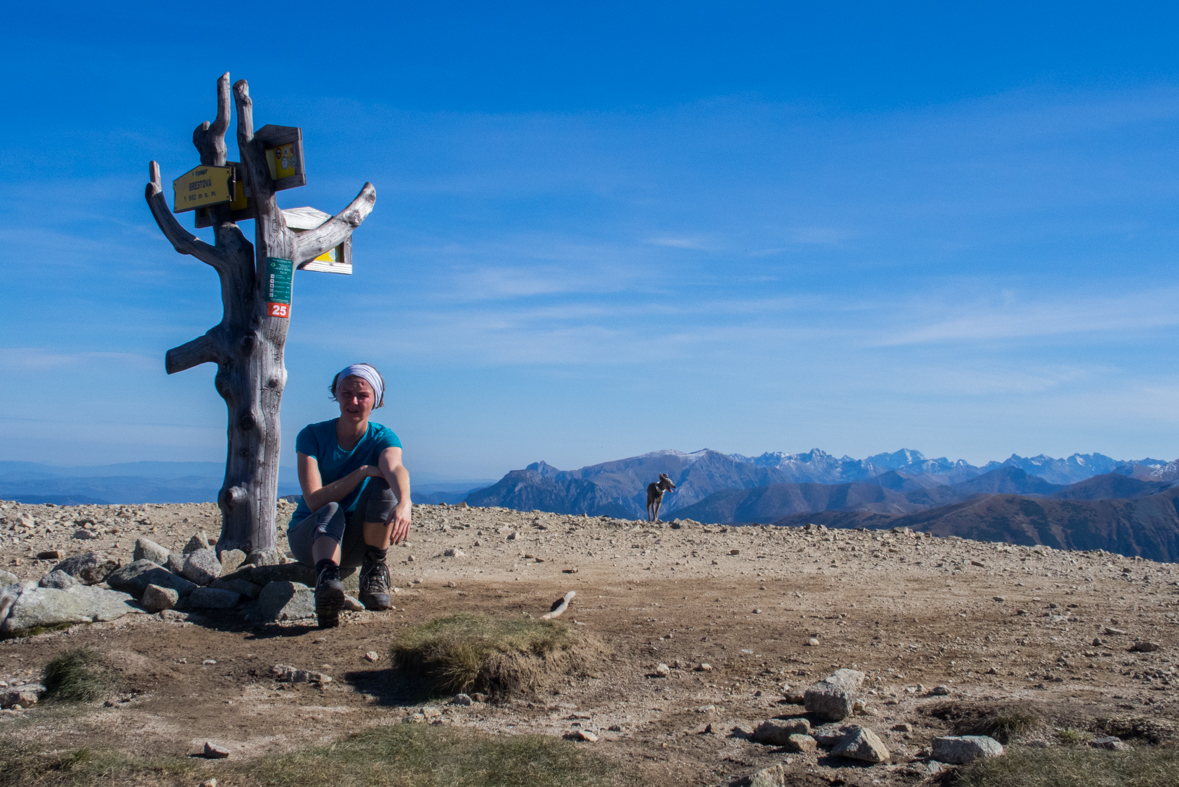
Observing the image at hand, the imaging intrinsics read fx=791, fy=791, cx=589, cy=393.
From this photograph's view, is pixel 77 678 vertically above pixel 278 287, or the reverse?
pixel 278 287

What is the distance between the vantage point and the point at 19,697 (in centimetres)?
445

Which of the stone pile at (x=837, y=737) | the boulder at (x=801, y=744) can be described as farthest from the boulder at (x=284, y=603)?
the boulder at (x=801, y=744)

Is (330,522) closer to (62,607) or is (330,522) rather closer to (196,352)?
(62,607)

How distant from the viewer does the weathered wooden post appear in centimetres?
882

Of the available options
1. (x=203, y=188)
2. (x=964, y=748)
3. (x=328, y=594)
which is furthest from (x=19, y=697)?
(x=203, y=188)

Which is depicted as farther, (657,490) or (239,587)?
(657,490)

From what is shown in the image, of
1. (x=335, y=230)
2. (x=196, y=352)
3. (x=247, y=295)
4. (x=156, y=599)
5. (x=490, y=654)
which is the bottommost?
(x=490, y=654)

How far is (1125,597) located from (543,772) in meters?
7.74

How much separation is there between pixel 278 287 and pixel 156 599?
12.1 ft

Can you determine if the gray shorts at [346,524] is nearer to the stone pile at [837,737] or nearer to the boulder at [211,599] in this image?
the boulder at [211,599]

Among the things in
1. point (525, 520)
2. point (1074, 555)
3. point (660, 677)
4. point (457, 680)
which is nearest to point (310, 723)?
point (457, 680)

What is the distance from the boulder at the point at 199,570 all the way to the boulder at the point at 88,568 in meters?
0.68

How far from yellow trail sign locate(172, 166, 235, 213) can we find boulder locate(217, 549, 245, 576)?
13.0ft

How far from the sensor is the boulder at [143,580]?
701cm
